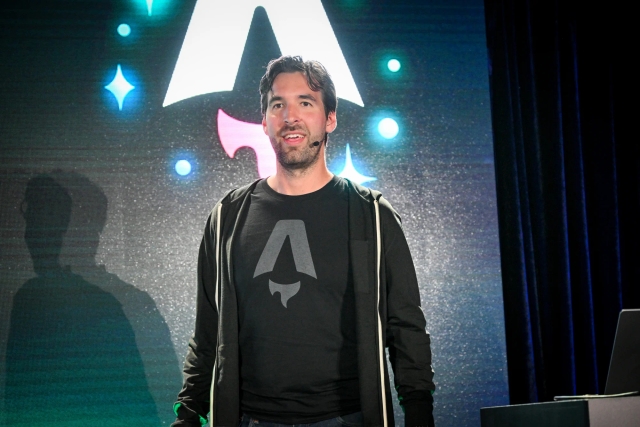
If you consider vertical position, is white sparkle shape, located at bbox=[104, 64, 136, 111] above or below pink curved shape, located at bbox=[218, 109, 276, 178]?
above

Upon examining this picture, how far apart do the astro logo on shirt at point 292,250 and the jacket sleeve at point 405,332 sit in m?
0.22

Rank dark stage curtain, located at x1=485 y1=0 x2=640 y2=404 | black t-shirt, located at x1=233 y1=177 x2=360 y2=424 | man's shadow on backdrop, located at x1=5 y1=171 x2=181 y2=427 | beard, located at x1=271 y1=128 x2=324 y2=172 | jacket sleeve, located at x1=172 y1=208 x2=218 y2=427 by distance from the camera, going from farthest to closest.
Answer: dark stage curtain, located at x1=485 y1=0 x2=640 y2=404
man's shadow on backdrop, located at x1=5 y1=171 x2=181 y2=427
beard, located at x1=271 y1=128 x2=324 y2=172
jacket sleeve, located at x1=172 y1=208 x2=218 y2=427
black t-shirt, located at x1=233 y1=177 x2=360 y2=424

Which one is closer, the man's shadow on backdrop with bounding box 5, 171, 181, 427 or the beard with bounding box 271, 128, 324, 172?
the beard with bounding box 271, 128, 324, 172

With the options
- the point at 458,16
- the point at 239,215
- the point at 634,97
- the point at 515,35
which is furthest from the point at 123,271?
the point at 634,97

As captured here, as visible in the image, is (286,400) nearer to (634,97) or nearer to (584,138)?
(584,138)

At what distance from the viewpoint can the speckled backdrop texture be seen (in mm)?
2539

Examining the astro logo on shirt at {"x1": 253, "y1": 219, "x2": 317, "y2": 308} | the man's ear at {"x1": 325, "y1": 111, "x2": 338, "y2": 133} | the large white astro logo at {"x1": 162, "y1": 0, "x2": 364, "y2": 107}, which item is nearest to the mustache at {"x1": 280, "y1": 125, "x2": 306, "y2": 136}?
the man's ear at {"x1": 325, "y1": 111, "x2": 338, "y2": 133}

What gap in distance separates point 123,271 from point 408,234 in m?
1.18

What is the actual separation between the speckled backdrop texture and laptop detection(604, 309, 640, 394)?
0.85 metres

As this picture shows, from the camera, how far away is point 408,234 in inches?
105

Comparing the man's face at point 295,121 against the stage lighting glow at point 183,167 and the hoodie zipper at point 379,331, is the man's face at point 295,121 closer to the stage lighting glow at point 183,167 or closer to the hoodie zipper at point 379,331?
the hoodie zipper at point 379,331

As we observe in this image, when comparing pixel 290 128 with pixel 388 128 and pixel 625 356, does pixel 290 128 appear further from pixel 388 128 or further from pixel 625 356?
pixel 625 356

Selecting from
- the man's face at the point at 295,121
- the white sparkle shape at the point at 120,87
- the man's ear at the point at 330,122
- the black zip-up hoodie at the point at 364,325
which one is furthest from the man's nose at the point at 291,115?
the white sparkle shape at the point at 120,87

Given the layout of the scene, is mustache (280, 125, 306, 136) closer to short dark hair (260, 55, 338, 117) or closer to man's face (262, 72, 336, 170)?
man's face (262, 72, 336, 170)
